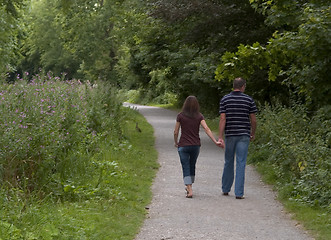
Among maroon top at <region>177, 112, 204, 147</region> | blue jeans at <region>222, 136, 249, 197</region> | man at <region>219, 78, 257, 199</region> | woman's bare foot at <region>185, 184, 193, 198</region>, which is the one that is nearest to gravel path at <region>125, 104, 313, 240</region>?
woman's bare foot at <region>185, 184, 193, 198</region>

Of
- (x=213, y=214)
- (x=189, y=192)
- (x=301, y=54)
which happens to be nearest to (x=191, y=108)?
(x=189, y=192)

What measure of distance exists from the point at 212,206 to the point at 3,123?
344 centimetres

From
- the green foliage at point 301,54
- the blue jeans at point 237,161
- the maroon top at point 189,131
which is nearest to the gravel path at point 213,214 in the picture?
the blue jeans at point 237,161

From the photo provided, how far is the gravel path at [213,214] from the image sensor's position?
7871mm

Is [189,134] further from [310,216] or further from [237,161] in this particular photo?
[310,216]

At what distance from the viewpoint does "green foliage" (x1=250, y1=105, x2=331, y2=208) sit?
32.1 ft

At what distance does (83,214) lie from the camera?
8.31 metres

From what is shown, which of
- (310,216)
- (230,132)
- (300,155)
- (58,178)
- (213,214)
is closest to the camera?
(310,216)

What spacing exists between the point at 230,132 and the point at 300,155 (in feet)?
4.80

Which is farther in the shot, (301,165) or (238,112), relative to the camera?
(301,165)

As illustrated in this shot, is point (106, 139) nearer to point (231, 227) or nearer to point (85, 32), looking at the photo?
point (231, 227)

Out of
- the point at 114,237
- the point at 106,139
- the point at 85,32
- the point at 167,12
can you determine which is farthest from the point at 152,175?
the point at 85,32

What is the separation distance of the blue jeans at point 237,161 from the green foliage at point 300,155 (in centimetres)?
80

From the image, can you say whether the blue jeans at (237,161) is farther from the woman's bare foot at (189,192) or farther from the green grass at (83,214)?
the green grass at (83,214)
